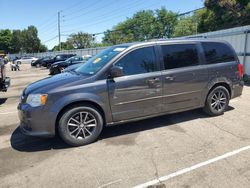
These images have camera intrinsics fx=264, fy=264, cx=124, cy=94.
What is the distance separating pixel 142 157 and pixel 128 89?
136 centimetres

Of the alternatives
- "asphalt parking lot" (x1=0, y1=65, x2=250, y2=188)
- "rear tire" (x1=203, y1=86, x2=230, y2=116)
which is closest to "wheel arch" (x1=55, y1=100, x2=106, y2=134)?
"asphalt parking lot" (x1=0, y1=65, x2=250, y2=188)

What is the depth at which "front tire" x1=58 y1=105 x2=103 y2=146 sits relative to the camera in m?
4.67

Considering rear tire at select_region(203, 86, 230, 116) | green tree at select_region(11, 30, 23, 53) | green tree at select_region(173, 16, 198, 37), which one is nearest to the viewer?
rear tire at select_region(203, 86, 230, 116)

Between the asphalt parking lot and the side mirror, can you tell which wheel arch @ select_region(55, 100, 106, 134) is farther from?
the side mirror

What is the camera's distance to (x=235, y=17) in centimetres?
2897

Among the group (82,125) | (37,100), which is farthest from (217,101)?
(37,100)

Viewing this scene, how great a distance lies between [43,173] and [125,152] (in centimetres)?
134

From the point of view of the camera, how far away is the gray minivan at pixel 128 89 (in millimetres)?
4633

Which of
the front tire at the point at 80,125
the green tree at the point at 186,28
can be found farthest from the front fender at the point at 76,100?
the green tree at the point at 186,28

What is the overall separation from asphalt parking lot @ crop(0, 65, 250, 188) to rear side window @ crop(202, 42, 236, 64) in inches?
53.8

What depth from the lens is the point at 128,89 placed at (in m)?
4.98

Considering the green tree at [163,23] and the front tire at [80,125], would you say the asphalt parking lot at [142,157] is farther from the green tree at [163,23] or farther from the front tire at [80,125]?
the green tree at [163,23]

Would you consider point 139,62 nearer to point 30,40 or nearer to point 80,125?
point 80,125

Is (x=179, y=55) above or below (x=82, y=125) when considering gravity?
above
